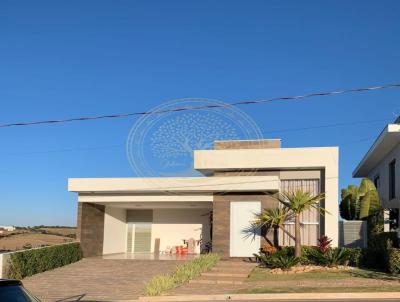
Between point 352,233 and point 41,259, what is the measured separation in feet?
50.7

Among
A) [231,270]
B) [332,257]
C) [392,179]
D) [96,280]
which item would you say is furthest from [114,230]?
[392,179]

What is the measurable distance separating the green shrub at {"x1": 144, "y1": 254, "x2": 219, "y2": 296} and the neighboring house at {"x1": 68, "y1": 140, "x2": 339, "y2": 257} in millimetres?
2241

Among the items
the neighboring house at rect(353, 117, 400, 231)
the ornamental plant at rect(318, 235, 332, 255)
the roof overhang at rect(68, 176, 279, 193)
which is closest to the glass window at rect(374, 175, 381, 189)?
the neighboring house at rect(353, 117, 400, 231)

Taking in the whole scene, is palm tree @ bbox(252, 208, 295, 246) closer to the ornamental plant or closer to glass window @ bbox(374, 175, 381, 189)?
the ornamental plant

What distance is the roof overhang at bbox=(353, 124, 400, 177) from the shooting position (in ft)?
80.7

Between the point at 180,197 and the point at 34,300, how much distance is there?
20371mm

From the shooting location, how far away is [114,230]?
31625 mm

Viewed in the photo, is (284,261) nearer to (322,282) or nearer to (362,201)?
(322,282)

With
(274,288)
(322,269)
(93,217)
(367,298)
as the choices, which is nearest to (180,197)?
(93,217)

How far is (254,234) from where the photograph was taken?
26.8 m

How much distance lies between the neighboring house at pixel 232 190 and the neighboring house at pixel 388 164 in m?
2.75

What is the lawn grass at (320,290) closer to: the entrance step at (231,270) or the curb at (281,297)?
the curb at (281,297)

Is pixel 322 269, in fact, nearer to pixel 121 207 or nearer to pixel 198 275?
pixel 198 275

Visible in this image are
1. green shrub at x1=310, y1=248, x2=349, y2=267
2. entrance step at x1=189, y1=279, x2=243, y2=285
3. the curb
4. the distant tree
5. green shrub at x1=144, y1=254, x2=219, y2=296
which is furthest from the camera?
the distant tree
